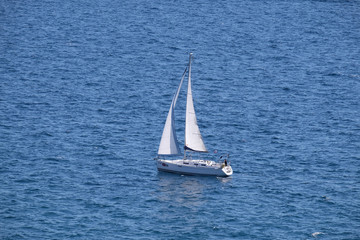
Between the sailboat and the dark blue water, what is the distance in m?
1.51

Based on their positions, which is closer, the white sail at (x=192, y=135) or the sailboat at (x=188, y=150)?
the sailboat at (x=188, y=150)

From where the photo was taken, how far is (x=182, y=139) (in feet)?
452

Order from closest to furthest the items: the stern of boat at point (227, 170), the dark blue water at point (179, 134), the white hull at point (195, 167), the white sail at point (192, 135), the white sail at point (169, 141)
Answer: the dark blue water at point (179, 134), the stern of boat at point (227, 170), the white hull at point (195, 167), the white sail at point (169, 141), the white sail at point (192, 135)

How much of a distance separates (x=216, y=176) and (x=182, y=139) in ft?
51.8

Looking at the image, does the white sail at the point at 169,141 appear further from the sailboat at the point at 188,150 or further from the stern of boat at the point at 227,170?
the stern of boat at the point at 227,170

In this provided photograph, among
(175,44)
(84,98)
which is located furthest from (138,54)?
(84,98)

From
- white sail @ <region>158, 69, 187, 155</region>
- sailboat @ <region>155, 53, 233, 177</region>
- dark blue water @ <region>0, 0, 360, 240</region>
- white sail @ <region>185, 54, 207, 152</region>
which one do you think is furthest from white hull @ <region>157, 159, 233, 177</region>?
white sail @ <region>185, 54, 207, 152</region>

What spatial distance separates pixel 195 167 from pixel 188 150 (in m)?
4.07

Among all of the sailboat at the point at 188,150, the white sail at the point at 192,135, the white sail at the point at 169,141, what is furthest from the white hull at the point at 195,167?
the white sail at the point at 192,135

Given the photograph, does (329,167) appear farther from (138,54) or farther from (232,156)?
(138,54)

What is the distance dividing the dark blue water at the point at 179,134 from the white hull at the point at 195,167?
46.1 inches

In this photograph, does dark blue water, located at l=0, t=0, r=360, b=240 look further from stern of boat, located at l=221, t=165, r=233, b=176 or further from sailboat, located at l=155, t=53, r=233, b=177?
stern of boat, located at l=221, t=165, r=233, b=176

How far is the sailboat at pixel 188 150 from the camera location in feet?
405

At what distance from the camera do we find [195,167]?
12350cm
